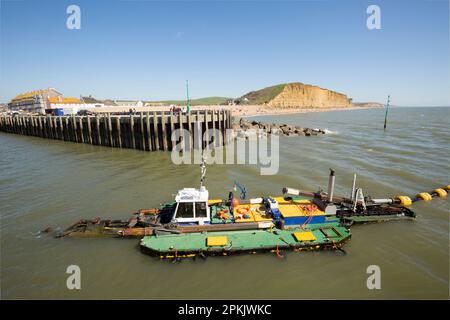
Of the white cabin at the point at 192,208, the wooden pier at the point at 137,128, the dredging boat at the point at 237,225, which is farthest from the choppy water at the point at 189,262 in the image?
the wooden pier at the point at 137,128

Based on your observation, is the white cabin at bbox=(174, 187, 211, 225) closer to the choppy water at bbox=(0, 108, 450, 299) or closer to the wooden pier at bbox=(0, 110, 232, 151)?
the choppy water at bbox=(0, 108, 450, 299)

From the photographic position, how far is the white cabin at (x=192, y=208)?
9.37 m

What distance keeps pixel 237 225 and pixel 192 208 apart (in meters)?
1.85

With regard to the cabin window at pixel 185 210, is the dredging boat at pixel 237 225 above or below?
below

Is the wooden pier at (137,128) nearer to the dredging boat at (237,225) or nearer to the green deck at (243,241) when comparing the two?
the dredging boat at (237,225)

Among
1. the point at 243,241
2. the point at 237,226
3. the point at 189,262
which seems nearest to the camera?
the point at 189,262

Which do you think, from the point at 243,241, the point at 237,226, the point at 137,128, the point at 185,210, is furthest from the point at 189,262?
the point at 137,128

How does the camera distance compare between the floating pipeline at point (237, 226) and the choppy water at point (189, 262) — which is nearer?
the choppy water at point (189, 262)

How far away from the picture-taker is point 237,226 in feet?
31.0

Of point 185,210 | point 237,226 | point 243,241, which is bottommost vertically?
point 243,241

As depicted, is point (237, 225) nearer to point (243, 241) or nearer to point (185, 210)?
point (243, 241)

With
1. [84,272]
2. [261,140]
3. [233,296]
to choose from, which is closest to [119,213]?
[84,272]
